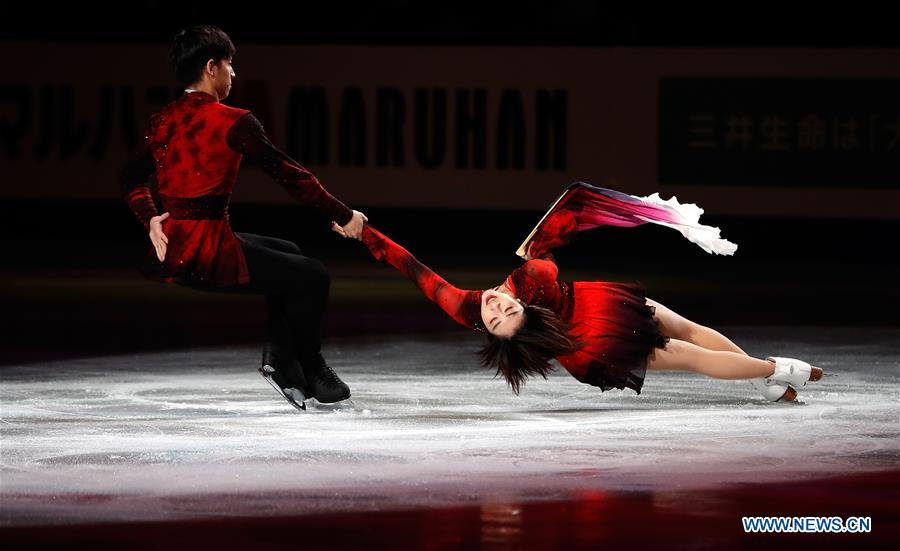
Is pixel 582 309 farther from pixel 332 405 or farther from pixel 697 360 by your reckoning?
pixel 332 405

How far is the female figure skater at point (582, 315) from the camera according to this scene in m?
6.83

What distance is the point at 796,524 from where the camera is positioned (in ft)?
16.8

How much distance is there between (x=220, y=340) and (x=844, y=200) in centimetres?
743

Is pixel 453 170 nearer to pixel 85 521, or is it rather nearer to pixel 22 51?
pixel 22 51

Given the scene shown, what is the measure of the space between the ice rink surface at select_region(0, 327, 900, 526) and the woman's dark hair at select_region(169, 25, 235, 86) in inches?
55.6

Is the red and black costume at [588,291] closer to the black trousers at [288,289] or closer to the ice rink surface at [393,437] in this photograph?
the ice rink surface at [393,437]

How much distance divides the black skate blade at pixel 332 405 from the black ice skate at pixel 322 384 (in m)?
0.02

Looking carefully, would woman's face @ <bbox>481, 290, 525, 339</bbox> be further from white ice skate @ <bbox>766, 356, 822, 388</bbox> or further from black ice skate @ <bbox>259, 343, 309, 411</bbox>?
white ice skate @ <bbox>766, 356, 822, 388</bbox>

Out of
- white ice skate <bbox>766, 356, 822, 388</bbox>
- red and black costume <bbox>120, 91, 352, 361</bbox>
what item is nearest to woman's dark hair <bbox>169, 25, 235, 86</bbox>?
red and black costume <bbox>120, 91, 352, 361</bbox>

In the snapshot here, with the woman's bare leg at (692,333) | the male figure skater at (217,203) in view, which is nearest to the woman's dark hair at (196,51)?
the male figure skater at (217,203)

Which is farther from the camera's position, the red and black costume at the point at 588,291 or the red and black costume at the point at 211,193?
the red and black costume at the point at 211,193

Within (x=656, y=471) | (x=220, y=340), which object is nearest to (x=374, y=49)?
(x=220, y=340)

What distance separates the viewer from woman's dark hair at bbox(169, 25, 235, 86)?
7.14 m

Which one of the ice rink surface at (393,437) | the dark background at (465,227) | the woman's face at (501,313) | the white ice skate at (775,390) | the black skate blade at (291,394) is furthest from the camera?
the dark background at (465,227)
